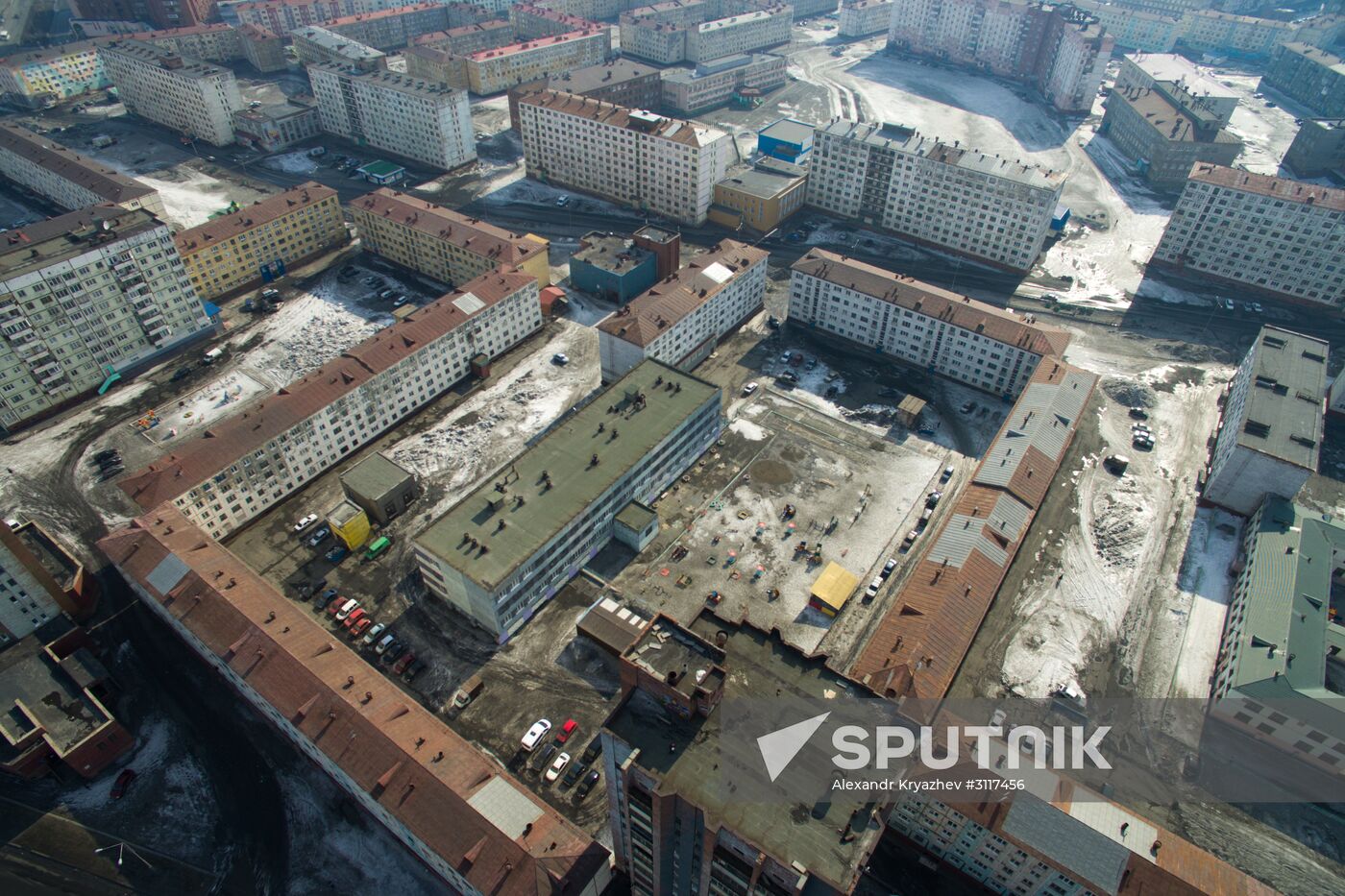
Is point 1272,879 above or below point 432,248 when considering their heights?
below

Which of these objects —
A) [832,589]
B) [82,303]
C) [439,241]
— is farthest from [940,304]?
[82,303]

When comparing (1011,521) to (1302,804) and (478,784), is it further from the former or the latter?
(478,784)

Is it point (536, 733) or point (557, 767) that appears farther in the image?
point (536, 733)

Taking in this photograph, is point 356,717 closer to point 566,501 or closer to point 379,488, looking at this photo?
point 566,501

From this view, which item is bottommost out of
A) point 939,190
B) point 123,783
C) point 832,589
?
point 123,783

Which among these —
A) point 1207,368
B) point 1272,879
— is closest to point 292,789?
point 1272,879

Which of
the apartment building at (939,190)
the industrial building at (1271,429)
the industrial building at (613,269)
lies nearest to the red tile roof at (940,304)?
the industrial building at (1271,429)
